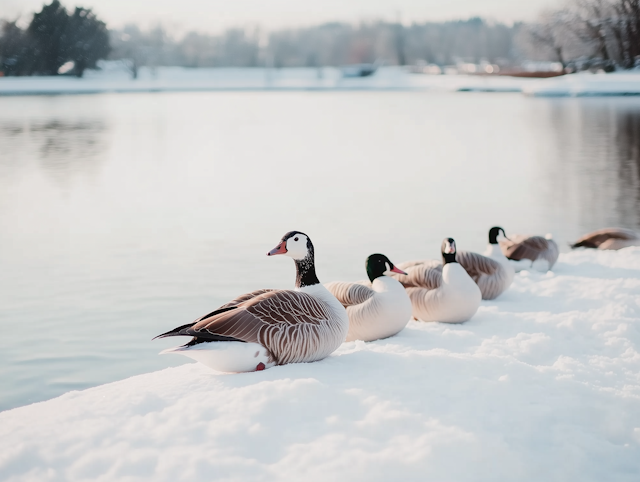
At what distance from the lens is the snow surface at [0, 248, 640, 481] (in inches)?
140

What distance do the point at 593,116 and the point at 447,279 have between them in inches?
1365

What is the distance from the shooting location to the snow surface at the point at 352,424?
3555 millimetres

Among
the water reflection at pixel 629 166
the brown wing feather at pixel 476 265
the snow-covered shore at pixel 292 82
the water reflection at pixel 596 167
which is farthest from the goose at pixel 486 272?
the snow-covered shore at pixel 292 82

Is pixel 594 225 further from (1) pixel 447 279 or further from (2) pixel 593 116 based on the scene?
(2) pixel 593 116

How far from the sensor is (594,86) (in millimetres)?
54406

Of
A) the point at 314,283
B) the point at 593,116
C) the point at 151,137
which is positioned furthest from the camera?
Result: the point at 593,116

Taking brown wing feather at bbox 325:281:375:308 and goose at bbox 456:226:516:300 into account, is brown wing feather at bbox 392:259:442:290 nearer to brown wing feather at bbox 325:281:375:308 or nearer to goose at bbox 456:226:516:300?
goose at bbox 456:226:516:300

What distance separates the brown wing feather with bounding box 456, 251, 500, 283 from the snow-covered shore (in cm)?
5070

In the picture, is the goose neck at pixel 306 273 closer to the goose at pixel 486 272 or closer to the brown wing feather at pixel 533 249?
the goose at pixel 486 272

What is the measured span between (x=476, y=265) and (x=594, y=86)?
51930 millimetres

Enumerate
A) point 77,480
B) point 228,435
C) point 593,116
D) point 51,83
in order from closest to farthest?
point 77,480 → point 228,435 → point 593,116 → point 51,83

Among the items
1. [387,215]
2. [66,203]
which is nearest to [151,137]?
[66,203]

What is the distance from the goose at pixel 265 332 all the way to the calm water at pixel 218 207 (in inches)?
87.4

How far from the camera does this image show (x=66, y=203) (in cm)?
1585
